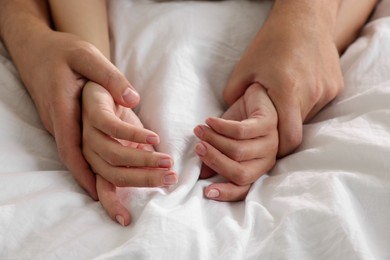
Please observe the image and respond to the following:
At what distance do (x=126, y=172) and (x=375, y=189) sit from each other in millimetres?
276

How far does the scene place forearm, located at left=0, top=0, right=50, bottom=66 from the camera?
30.7 inches

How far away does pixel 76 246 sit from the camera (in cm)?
53

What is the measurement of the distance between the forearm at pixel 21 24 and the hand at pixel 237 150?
31 cm

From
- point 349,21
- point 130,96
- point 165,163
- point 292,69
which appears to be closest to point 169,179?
point 165,163

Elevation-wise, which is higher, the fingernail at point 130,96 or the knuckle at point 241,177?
the fingernail at point 130,96

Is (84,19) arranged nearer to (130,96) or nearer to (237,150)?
(130,96)

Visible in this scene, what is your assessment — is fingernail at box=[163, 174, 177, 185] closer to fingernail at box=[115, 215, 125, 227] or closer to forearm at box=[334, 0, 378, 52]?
fingernail at box=[115, 215, 125, 227]

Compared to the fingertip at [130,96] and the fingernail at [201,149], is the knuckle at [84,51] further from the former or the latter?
the fingernail at [201,149]

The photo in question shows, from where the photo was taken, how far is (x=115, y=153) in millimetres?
609

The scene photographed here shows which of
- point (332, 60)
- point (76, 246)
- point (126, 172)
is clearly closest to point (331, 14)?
point (332, 60)

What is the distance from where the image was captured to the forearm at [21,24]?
30.7 inches

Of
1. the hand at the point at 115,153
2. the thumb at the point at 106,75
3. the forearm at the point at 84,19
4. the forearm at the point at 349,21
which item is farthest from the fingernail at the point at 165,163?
the forearm at the point at 349,21

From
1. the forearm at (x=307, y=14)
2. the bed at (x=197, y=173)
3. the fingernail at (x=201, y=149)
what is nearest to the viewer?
Result: the bed at (x=197, y=173)

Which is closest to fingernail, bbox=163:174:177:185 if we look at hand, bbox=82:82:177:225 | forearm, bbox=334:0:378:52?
hand, bbox=82:82:177:225
